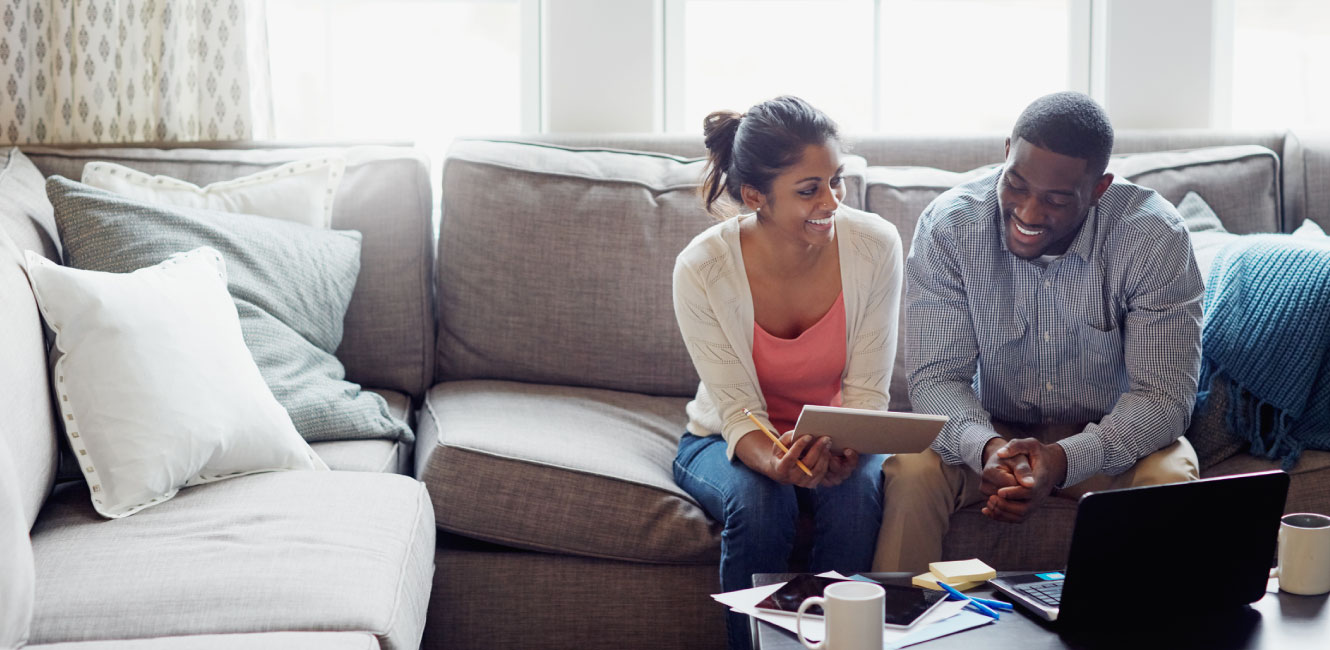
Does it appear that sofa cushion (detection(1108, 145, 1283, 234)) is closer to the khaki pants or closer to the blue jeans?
the khaki pants

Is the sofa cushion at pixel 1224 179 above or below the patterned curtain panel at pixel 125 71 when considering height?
below

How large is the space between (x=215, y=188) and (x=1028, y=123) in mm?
1544

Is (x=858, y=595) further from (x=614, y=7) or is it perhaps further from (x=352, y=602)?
(x=614, y=7)

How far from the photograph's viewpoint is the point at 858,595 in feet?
3.79

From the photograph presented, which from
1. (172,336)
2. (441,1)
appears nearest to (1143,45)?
(441,1)

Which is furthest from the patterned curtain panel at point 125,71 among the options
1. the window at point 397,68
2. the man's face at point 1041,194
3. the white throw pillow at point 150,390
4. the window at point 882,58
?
the man's face at point 1041,194

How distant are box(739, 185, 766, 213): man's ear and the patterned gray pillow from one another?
2.44 feet

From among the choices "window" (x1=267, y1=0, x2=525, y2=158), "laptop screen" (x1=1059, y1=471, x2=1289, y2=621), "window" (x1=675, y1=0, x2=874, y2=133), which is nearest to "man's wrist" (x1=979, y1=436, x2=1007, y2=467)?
"laptop screen" (x1=1059, y1=471, x2=1289, y2=621)

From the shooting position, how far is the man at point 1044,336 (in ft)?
5.97

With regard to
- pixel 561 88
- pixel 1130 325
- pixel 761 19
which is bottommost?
pixel 1130 325

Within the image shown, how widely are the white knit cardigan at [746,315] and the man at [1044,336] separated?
8 centimetres

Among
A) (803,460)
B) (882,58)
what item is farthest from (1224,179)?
(803,460)

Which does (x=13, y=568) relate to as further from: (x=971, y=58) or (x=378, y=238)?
(x=971, y=58)

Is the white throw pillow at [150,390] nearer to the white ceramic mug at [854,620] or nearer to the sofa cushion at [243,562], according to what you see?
the sofa cushion at [243,562]
